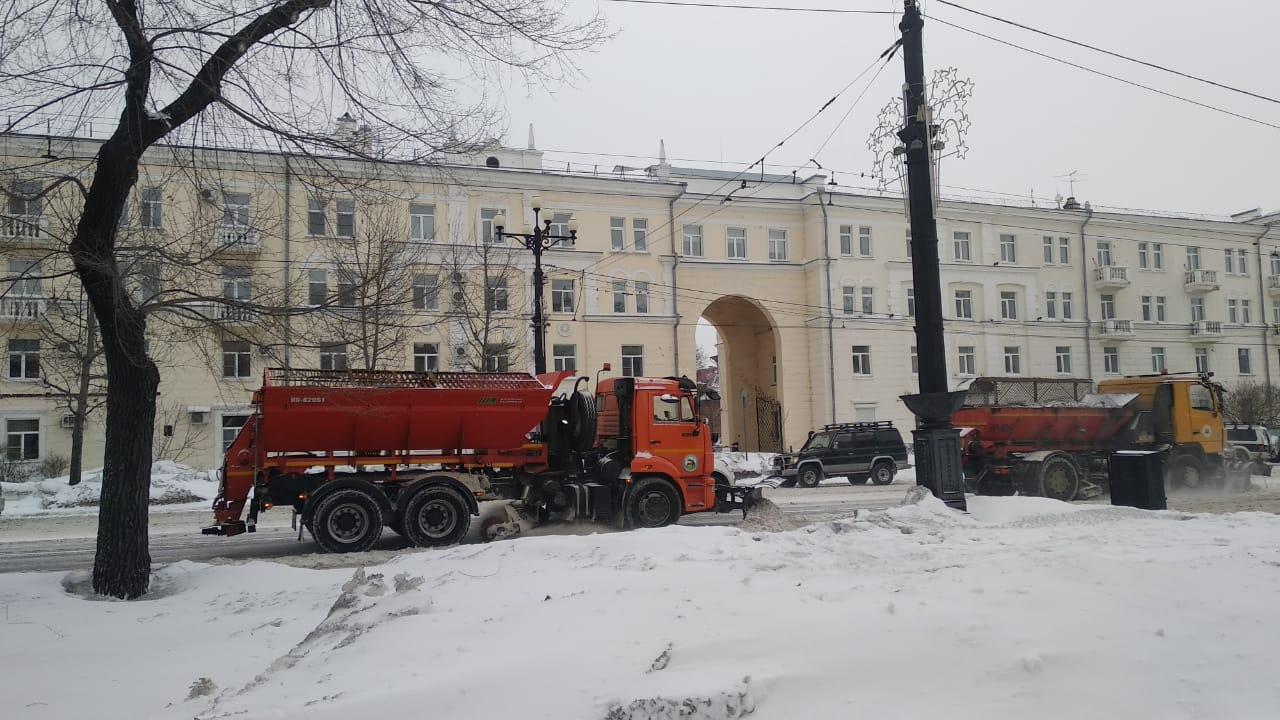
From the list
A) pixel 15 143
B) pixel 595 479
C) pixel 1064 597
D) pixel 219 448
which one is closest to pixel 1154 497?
pixel 1064 597

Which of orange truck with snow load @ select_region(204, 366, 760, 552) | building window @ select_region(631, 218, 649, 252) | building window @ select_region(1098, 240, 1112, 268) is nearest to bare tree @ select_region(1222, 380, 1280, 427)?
building window @ select_region(1098, 240, 1112, 268)

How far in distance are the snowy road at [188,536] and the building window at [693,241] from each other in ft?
66.8

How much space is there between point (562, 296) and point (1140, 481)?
3011 centimetres

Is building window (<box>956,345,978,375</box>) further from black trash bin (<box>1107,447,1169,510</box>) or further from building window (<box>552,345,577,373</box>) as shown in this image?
black trash bin (<box>1107,447,1169,510</box>)

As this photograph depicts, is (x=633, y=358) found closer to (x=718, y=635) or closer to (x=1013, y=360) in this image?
(x=1013, y=360)

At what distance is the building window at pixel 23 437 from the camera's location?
104ft

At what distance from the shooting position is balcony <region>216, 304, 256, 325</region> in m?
8.05

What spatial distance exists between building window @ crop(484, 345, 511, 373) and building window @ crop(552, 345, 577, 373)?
5.42 metres

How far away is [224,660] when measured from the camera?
235 inches

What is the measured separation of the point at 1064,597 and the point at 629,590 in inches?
110

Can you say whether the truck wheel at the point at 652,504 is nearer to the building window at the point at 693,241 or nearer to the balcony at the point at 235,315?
the balcony at the point at 235,315

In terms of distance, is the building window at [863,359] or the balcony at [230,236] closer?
the balcony at [230,236]

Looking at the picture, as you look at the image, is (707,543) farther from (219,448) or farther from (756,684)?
(219,448)

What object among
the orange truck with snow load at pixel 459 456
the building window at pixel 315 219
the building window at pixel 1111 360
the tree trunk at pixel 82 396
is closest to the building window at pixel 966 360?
the building window at pixel 1111 360
